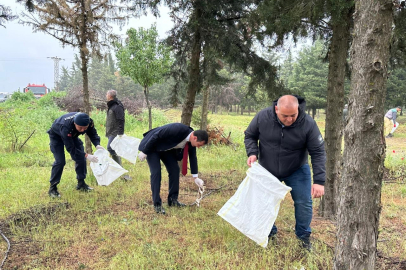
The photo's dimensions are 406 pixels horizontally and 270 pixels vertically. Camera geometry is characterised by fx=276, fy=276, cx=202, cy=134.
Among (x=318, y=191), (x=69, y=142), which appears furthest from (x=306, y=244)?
(x=69, y=142)

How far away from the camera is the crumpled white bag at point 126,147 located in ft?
18.8

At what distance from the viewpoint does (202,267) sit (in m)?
2.64

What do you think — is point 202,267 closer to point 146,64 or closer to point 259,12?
point 259,12

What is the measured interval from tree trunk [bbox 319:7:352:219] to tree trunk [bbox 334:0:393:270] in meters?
1.89

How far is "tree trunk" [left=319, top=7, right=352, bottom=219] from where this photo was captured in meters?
3.73

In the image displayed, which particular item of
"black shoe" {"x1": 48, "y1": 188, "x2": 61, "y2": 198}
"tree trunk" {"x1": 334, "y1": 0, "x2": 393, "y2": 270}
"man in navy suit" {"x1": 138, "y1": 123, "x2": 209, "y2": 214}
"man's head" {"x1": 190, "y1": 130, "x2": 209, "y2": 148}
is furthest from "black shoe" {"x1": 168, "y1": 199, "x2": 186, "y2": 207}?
"tree trunk" {"x1": 334, "y1": 0, "x2": 393, "y2": 270}

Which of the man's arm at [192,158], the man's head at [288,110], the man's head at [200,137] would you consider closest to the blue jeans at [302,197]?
the man's head at [288,110]

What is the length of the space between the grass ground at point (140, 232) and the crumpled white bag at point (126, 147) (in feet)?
1.75

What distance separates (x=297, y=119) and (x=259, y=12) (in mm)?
2377

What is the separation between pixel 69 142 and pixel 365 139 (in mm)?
4106

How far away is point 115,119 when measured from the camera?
19.0 ft

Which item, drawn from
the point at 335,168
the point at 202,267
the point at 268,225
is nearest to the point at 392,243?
the point at 335,168

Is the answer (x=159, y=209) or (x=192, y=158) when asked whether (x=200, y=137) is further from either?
(x=159, y=209)

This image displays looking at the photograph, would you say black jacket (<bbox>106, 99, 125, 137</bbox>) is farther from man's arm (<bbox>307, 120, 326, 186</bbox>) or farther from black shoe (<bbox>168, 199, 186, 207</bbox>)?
man's arm (<bbox>307, 120, 326, 186</bbox>)
